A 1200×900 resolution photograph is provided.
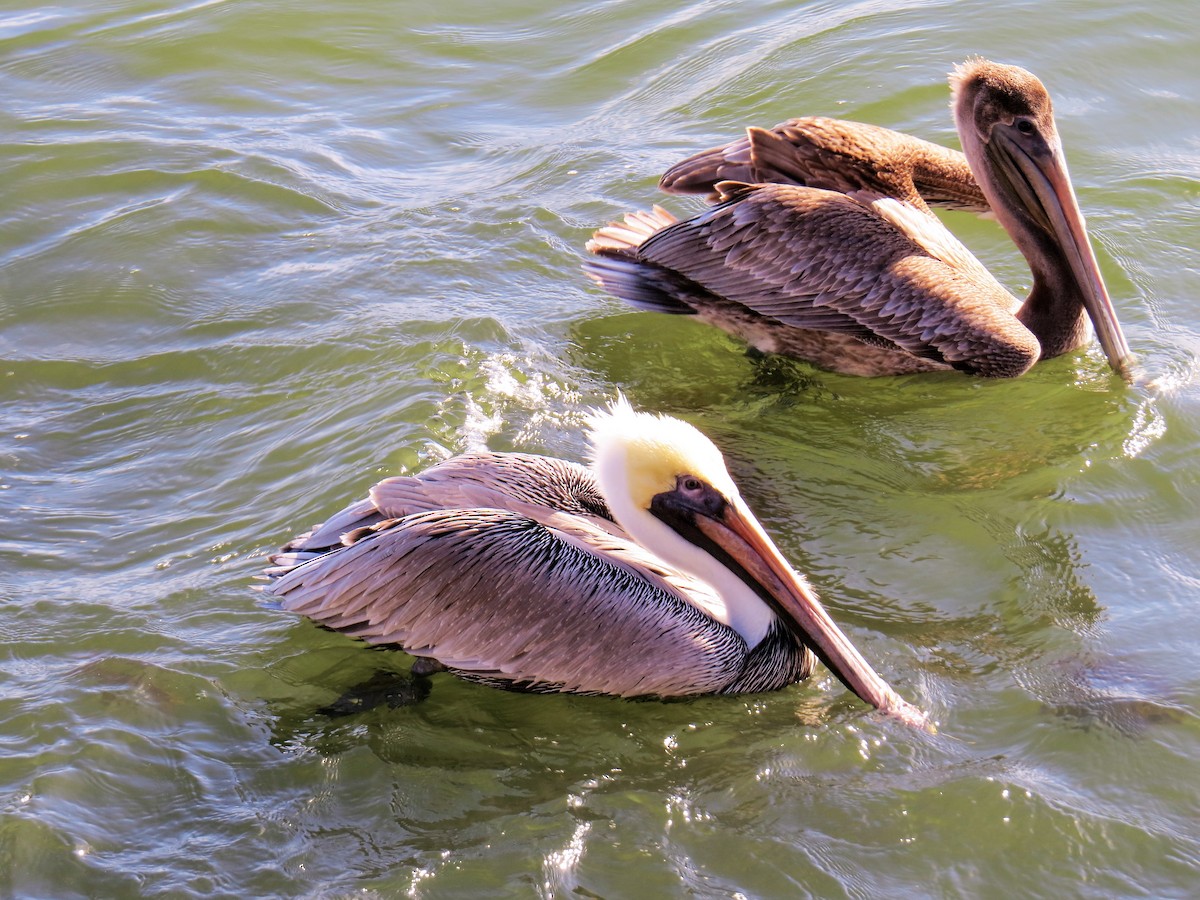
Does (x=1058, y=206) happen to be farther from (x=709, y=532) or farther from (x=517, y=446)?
(x=709, y=532)

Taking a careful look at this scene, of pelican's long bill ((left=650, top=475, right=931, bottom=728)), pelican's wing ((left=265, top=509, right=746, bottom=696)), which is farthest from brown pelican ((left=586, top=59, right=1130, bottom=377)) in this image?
pelican's wing ((left=265, top=509, right=746, bottom=696))

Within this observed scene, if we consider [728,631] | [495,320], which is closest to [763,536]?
[728,631]

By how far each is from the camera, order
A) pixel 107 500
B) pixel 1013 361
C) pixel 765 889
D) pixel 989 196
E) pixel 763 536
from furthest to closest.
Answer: pixel 989 196 → pixel 1013 361 → pixel 107 500 → pixel 763 536 → pixel 765 889

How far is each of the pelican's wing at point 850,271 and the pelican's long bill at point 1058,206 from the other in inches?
13.4

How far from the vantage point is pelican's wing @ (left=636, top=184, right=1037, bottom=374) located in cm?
589

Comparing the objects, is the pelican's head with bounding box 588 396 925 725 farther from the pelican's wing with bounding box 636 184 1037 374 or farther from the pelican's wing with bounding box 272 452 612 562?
the pelican's wing with bounding box 636 184 1037 374

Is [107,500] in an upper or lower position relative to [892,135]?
lower

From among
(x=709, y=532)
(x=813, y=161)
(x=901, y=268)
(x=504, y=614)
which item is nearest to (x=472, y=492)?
(x=504, y=614)

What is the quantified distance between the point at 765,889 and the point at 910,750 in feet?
2.32

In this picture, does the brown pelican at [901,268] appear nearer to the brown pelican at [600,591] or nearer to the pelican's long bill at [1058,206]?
the pelican's long bill at [1058,206]

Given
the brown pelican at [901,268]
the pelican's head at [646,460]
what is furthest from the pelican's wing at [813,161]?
the pelican's head at [646,460]

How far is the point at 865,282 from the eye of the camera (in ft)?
19.7

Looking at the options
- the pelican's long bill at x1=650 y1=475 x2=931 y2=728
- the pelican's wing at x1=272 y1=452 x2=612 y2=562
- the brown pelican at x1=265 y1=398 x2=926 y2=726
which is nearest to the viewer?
the pelican's long bill at x1=650 y1=475 x2=931 y2=728

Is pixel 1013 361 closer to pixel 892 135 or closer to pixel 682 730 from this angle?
pixel 892 135
